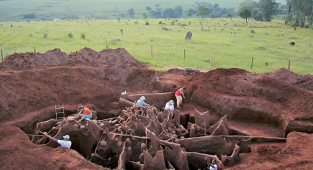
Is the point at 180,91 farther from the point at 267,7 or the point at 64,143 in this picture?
the point at 267,7

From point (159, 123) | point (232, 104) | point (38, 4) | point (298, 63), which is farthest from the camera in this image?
point (38, 4)

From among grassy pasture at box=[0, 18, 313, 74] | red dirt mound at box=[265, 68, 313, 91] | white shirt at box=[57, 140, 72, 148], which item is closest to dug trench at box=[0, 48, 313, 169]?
red dirt mound at box=[265, 68, 313, 91]

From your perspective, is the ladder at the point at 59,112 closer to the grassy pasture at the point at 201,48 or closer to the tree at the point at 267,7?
the grassy pasture at the point at 201,48

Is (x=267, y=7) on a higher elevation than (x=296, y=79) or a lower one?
higher

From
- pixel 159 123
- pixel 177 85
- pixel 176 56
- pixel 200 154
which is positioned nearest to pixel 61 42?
pixel 176 56

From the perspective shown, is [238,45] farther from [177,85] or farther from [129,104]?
[129,104]

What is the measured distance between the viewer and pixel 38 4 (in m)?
99.4

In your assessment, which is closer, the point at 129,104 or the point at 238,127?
the point at 238,127

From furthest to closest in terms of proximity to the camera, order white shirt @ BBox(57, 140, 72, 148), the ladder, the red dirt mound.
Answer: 1. the red dirt mound
2. the ladder
3. white shirt @ BBox(57, 140, 72, 148)

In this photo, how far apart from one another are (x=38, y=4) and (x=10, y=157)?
104m

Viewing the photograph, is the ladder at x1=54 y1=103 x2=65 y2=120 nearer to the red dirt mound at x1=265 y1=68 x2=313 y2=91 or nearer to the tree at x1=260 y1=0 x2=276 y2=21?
the red dirt mound at x1=265 y1=68 x2=313 y2=91

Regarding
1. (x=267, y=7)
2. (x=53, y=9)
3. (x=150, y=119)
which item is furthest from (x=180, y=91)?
(x=53, y=9)

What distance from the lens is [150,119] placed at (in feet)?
35.4

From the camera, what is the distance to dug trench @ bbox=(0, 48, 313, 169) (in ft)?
29.7
